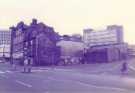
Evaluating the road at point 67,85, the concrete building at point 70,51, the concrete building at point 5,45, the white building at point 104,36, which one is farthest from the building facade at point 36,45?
the road at point 67,85

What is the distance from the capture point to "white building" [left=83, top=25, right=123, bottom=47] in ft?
322

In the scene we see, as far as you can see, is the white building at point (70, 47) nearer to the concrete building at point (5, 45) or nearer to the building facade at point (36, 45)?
the building facade at point (36, 45)

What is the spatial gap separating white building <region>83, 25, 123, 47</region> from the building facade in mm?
19889

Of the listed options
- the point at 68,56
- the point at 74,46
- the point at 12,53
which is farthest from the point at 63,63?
the point at 12,53

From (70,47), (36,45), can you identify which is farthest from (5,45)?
(70,47)

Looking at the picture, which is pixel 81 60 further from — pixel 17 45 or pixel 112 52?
pixel 17 45

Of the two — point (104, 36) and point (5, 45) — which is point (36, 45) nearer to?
point (5, 45)

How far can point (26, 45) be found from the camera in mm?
79312

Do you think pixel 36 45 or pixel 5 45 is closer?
pixel 36 45

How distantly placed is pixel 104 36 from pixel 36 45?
4212cm

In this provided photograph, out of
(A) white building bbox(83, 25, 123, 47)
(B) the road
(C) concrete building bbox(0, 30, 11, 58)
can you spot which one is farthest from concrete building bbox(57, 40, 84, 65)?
(B) the road

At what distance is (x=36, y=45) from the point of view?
7519cm

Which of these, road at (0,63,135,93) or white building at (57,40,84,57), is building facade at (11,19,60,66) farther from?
road at (0,63,135,93)

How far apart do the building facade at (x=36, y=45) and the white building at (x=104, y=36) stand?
19.9 m
